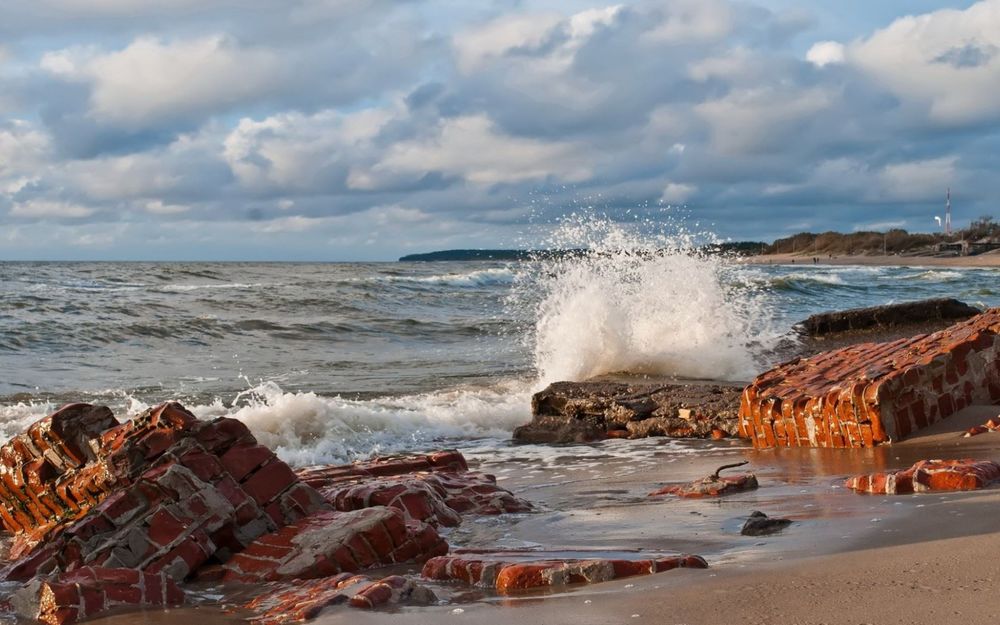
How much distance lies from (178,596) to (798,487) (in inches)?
127

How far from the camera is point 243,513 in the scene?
4.86 metres

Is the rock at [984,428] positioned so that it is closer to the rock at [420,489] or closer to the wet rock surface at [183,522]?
the rock at [420,489]

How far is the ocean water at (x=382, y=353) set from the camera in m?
10.2

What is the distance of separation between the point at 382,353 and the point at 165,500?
1339cm

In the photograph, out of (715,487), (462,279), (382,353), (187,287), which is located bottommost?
(382,353)

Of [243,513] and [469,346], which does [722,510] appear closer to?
[243,513]

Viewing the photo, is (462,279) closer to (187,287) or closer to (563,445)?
(187,287)

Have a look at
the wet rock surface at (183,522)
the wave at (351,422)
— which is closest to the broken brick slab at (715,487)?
the wet rock surface at (183,522)

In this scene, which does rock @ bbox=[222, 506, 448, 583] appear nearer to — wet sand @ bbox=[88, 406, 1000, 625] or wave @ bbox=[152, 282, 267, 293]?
wet sand @ bbox=[88, 406, 1000, 625]

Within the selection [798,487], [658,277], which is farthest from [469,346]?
[798,487]

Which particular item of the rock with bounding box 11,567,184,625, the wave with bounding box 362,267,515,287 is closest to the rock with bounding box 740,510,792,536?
the rock with bounding box 11,567,184,625

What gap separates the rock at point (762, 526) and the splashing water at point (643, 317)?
717 centimetres

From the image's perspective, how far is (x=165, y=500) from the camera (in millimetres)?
4695

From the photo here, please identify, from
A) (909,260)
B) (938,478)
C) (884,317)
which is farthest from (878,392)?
(909,260)
